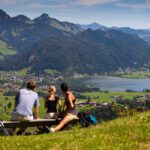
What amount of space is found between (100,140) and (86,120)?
5673 mm

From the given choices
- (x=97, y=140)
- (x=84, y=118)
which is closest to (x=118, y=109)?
(x=84, y=118)

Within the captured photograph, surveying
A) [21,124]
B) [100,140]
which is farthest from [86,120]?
[100,140]

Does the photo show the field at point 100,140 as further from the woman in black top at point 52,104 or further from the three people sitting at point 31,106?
the woman in black top at point 52,104

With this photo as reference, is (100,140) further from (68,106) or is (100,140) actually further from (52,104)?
(52,104)

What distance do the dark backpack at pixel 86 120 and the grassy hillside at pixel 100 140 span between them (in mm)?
3409

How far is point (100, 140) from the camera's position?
13617 mm

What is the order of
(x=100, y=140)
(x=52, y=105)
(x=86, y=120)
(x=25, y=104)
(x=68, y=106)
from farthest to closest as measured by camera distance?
(x=52, y=105)
(x=68, y=106)
(x=86, y=120)
(x=25, y=104)
(x=100, y=140)

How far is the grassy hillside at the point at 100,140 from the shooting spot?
13.0 meters

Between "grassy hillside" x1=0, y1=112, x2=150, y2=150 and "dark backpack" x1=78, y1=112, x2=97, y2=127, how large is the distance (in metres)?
3.41

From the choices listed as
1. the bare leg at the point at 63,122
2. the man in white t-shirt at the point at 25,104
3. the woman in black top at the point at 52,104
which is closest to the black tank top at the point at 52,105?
the woman in black top at the point at 52,104

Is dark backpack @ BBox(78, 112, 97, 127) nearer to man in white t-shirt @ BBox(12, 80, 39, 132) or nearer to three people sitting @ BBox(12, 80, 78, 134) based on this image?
three people sitting @ BBox(12, 80, 78, 134)

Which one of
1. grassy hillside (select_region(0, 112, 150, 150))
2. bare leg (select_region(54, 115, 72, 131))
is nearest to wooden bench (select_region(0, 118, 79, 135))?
bare leg (select_region(54, 115, 72, 131))

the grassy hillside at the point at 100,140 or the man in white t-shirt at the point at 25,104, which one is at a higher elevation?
the man in white t-shirt at the point at 25,104

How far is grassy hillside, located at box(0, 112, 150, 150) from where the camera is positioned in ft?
42.7
